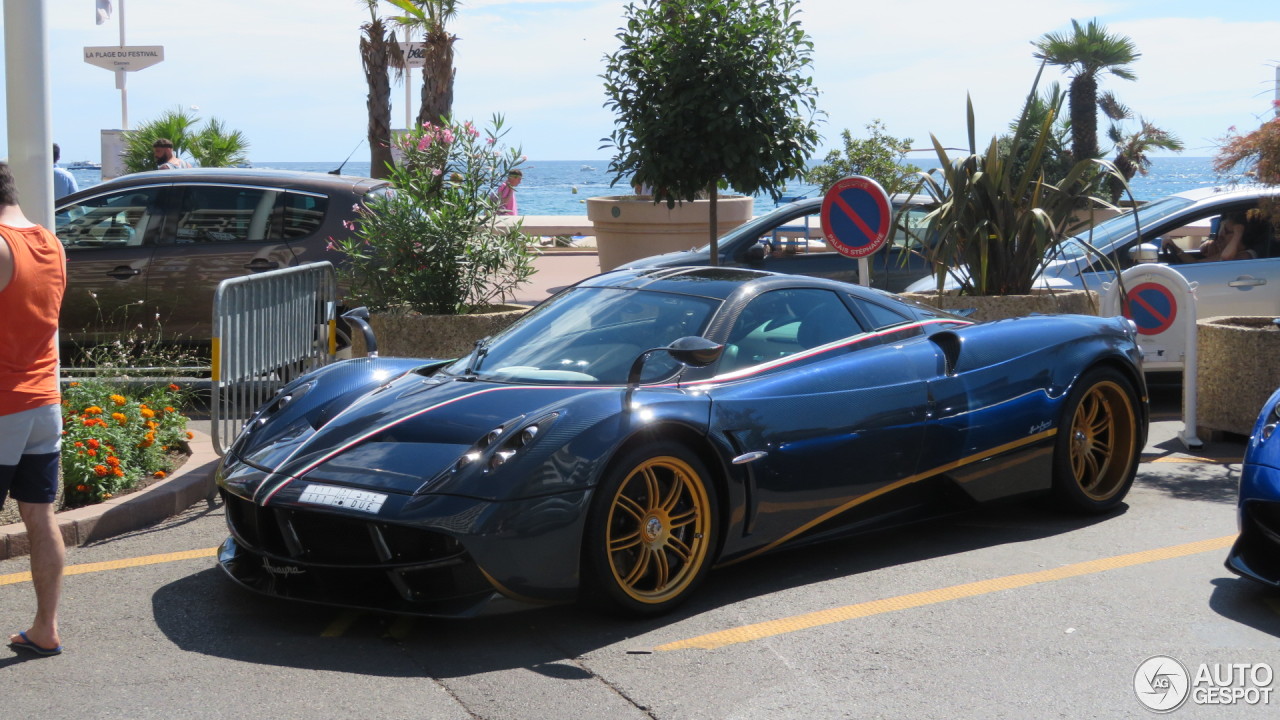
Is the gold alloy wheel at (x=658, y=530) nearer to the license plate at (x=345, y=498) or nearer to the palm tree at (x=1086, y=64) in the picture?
the license plate at (x=345, y=498)

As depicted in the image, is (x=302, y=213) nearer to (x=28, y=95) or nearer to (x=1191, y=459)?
(x=28, y=95)

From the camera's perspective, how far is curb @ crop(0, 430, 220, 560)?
17.3 feet

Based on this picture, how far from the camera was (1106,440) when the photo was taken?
6172 millimetres

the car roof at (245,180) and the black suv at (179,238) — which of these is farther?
the car roof at (245,180)

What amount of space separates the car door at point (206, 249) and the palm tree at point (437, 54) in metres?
10.7

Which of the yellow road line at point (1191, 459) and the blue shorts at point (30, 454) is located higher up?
the blue shorts at point (30, 454)

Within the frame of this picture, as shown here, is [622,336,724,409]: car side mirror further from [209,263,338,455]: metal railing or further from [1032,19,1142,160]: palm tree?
[1032,19,1142,160]: palm tree

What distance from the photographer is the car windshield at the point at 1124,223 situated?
955 cm

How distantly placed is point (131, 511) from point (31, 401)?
182 cm

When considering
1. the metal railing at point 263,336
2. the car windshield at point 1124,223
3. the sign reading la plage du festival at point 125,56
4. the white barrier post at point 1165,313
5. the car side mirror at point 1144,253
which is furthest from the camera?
the sign reading la plage du festival at point 125,56

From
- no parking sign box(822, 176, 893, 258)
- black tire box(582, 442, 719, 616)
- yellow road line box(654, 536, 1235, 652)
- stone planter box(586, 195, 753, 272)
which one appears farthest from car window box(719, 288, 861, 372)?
stone planter box(586, 195, 753, 272)

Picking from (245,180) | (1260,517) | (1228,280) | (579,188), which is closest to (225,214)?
(245,180)

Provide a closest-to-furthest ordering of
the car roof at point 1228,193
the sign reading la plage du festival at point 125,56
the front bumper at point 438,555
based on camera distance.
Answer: the front bumper at point 438,555 < the car roof at point 1228,193 < the sign reading la plage du festival at point 125,56

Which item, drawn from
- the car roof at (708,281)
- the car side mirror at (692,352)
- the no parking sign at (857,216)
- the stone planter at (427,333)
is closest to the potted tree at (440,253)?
the stone planter at (427,333)
